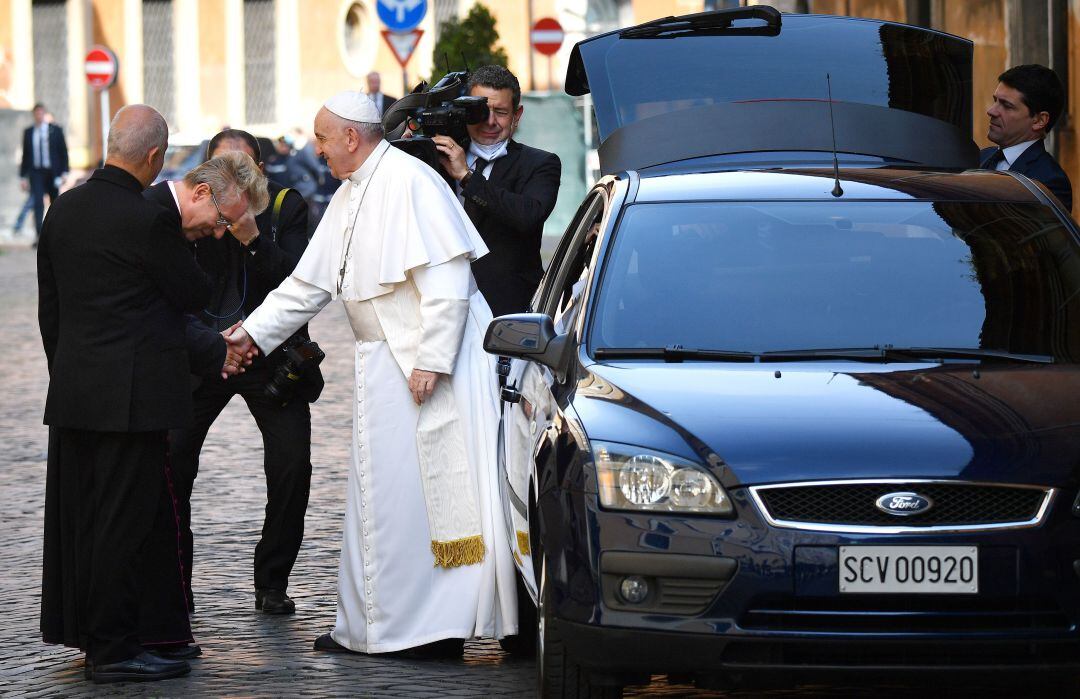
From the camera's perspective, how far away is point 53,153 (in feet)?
107

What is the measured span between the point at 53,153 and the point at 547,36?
8843 mm

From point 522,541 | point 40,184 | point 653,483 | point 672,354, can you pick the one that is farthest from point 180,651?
point 40,184

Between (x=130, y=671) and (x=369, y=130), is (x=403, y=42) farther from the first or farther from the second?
(x=130, y=671)

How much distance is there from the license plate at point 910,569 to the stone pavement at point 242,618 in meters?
0.25

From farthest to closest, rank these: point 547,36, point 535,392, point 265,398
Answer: point 547,36, point 265,398, point 535,392

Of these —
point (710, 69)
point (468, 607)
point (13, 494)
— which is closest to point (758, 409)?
point (468, 607)

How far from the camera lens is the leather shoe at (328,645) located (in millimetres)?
7180

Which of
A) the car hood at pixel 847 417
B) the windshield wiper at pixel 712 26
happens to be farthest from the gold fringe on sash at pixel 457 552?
the windshield wiper at pixel 712 26

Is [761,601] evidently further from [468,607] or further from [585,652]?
[468,607]

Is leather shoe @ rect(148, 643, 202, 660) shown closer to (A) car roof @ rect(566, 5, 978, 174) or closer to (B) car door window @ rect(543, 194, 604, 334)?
(B) car door window @ rect(543, 194, 604, 334)

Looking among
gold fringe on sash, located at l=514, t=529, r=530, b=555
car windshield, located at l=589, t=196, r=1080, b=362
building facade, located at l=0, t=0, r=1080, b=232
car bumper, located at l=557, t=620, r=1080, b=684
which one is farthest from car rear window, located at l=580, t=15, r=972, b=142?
building facade, located at l=0, t=0, r=1080, b=232

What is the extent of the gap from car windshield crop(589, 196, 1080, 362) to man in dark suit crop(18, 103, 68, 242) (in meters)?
27.3

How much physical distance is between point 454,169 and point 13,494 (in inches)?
138

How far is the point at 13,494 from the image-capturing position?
10.6m
